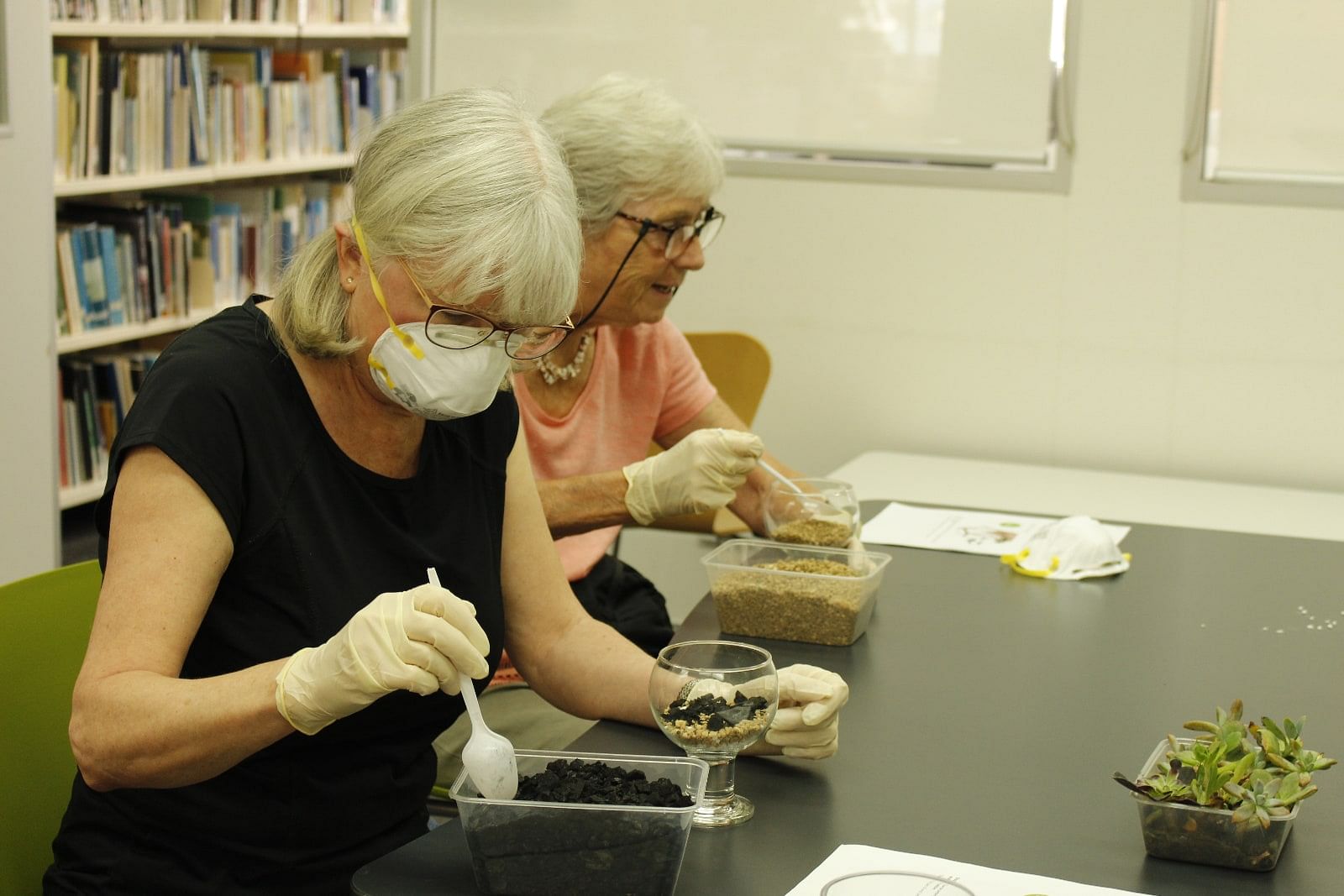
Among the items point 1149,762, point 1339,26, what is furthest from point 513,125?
point 1339,26

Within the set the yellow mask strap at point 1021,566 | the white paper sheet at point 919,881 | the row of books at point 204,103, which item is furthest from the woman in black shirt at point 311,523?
→ the row of books at point 204,103

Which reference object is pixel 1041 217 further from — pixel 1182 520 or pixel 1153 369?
pixel 1182 520

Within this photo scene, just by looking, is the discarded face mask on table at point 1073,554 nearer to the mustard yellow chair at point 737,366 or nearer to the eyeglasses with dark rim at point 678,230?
the eyeglasses with dark rim at point 678,230

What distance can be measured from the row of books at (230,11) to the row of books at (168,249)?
21.3 inches

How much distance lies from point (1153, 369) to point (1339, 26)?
0.74 meters

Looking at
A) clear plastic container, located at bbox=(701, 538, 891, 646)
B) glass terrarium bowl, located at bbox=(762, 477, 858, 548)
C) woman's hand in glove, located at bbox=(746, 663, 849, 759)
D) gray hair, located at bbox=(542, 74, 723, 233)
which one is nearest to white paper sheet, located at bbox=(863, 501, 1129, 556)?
glass terrarium bowl, located at bbox=(762, 477, 858, 548)

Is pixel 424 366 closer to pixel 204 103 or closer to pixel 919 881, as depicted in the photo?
pixel 919 881

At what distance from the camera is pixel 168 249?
4305 millimetres

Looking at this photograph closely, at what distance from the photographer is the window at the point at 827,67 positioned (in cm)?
291

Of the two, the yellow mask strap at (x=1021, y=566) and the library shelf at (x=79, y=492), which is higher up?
the yellow mask strap at (x=1021, y=566)

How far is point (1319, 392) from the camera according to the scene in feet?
9.25

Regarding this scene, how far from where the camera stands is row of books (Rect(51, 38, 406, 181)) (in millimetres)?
3895

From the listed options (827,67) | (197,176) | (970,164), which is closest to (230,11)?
(197,176)

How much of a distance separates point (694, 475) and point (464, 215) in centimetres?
70
